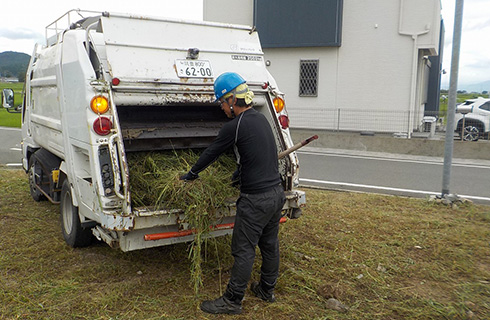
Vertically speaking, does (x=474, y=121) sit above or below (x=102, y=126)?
below

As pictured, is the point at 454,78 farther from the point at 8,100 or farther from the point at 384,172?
the point at 8,100

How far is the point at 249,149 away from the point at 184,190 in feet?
2.24

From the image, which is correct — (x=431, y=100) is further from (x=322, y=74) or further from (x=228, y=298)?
(x=228, y=298)

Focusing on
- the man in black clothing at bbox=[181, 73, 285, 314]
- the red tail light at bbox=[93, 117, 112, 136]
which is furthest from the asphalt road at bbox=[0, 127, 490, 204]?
the red tail light at bbox=[93, 117, 112, 136]

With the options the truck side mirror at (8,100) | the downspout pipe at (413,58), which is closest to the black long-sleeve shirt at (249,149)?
the truck side mirror at (8,100)

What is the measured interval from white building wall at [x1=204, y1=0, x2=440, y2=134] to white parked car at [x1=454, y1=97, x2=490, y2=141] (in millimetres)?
1365

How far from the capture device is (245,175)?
361cm

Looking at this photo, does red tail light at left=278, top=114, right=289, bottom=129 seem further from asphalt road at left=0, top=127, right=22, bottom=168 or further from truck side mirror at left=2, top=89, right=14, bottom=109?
asphalt road at left=0, top=127, right=22, bottom=168

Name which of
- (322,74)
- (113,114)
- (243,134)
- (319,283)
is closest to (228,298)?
(319,283)

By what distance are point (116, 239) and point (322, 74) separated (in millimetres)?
13278

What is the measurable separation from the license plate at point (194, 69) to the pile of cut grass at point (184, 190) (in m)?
0.84

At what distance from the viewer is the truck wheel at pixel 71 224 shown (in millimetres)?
4711

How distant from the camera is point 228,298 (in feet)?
11.7

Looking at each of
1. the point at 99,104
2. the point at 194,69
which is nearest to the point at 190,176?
the point at 99,104
